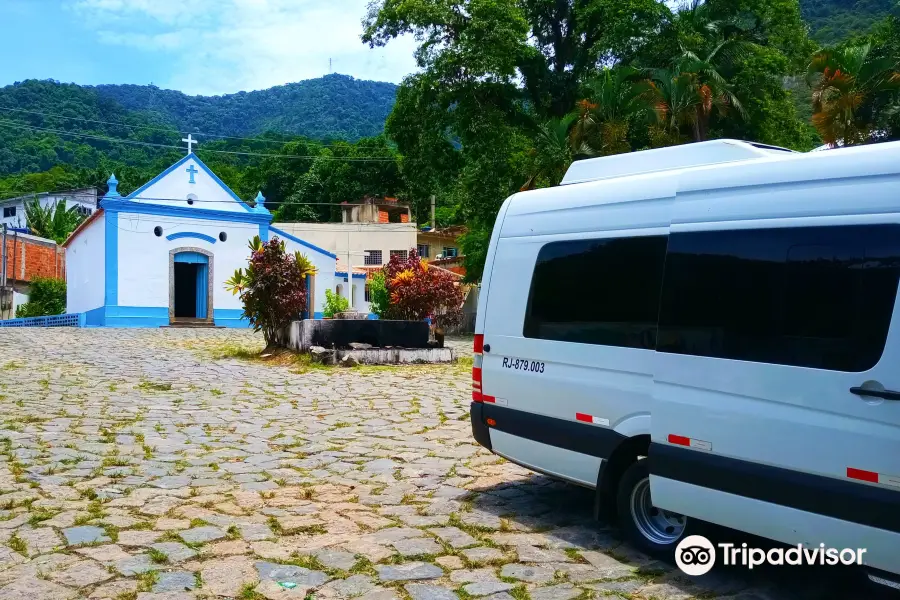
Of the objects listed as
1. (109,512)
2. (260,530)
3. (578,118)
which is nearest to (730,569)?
(260,530)

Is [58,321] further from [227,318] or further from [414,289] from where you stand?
[414,289]

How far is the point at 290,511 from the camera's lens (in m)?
5.39

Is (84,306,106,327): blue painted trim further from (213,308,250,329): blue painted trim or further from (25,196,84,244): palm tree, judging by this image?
(25,196,84,244): palm tree

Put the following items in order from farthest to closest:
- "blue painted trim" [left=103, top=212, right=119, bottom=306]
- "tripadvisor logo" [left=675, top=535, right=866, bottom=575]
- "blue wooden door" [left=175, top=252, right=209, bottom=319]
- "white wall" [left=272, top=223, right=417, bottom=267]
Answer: "white wall" [left=272, top=223, right=417, bottom=267]
"blue wooden door" [left=175, top=252, right=209, bottom=319]
"blue painted trim" [left=103, top=212, right=119, bottom=306]
"tripadvisor logo" [left=675, top=535, right=866, bottom=575]

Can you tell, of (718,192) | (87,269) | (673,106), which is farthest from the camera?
A: (87,269)

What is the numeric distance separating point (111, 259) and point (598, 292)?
28384 mm

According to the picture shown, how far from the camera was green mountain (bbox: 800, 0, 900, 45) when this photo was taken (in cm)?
3780

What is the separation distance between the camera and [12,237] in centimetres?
4075

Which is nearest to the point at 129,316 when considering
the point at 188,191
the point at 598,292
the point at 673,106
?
the point at 188,191

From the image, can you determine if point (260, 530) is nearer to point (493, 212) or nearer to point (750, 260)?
point (750, 260)

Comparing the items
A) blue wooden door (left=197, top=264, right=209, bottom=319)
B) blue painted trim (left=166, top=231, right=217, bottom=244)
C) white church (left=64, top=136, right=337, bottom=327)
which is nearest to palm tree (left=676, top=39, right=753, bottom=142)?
white church (left=64, top=136, right=337, bottom=327)

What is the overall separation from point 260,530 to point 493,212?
20.4m

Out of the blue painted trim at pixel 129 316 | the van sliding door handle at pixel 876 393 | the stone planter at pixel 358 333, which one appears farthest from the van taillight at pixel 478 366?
the blue painted trim at pixel 129 316

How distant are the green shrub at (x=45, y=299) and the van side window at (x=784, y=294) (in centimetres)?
3826
